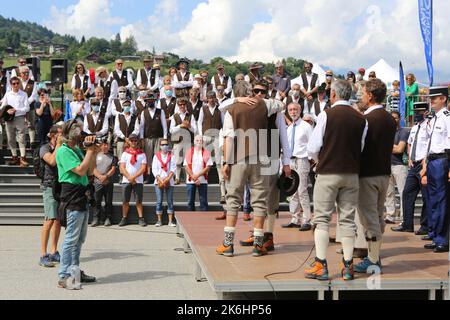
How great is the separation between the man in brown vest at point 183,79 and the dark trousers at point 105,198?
379 centimetres

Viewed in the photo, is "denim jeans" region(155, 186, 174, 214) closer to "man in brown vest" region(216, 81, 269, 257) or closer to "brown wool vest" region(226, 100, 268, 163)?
"man in brown vest" region(216, 81, 269, 257)

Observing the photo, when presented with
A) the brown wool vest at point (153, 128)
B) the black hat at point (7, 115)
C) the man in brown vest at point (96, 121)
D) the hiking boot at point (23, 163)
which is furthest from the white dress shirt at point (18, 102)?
the brown wool vest at point (153, 128)

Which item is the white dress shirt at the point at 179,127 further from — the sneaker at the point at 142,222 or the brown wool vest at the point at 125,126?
the sneaker at the point at 142,222

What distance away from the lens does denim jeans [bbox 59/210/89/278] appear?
276 inches

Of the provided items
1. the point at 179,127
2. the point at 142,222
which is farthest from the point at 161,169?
the point at 179,127

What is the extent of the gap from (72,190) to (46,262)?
1853mm

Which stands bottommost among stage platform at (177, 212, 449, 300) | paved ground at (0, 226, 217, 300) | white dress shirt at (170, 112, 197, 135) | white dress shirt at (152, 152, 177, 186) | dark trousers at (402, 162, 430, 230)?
paved ground at (0, 226, 217, 300)

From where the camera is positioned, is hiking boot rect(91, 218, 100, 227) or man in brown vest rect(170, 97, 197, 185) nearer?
hiking boot rect(91, 218, 100, 227)

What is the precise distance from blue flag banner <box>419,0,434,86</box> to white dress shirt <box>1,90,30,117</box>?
9.13 meters

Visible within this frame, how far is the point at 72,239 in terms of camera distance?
23.0 ft

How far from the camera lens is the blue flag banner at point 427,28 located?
13320mm

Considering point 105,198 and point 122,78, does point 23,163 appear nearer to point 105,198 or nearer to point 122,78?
point 105,198

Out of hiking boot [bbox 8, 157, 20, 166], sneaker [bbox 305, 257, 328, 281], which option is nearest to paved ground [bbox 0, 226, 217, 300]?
sneaker [bbox 305, 257, 328, 281]
